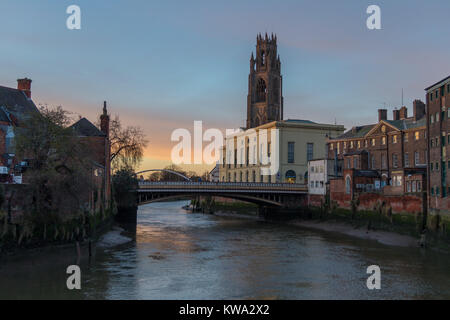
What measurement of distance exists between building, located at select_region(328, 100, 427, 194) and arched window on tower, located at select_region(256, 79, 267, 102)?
185 feet

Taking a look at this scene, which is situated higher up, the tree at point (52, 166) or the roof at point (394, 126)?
the roof at point (394, 126)

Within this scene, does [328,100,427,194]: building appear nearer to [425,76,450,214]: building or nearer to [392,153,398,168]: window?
[392,153,398,168]: window

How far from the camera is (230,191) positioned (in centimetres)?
7338

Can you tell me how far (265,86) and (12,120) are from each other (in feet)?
324

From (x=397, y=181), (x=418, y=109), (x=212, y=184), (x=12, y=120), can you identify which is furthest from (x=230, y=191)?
(x=12, y=120)

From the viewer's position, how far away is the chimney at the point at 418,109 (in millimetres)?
71375

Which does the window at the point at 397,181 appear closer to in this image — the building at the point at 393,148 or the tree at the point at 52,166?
the building at the point at 393,148

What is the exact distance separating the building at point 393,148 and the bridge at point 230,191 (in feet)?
36.2

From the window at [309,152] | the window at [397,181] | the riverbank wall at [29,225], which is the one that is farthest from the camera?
the window at [309,152]

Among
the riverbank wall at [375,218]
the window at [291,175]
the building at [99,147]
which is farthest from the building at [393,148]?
the building at [99,147]

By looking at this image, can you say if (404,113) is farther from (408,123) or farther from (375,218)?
(375,218)
